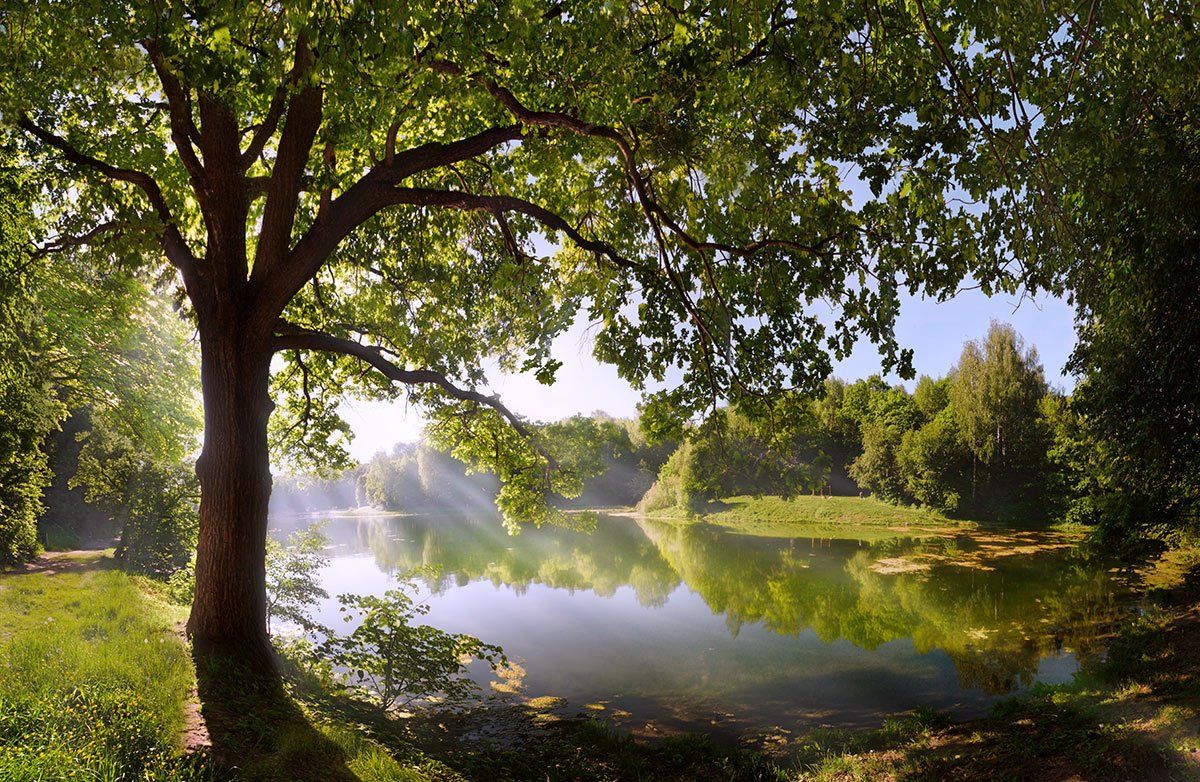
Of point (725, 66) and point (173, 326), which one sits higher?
point (173, 326)

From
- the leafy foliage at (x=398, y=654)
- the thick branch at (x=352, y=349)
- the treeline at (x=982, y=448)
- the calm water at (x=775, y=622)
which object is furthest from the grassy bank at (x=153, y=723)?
the treeline at (x=982, y=448)

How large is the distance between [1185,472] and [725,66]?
1161 centimetres

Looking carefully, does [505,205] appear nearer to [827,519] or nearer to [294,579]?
[294,579]

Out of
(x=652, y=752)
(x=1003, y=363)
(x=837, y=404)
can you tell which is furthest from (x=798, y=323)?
(x=837, y=404)

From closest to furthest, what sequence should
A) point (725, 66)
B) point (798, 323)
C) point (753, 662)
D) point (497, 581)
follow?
point (725, 66), point (798, 323), point (753, 662), point (497, 581)

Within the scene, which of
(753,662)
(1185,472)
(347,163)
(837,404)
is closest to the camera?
(347,163)

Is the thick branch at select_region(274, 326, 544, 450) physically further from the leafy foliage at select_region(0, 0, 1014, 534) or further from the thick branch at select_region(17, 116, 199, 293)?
the thick branch at select_region(17, 116, 199, 293)

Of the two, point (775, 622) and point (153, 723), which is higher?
point (153, 723)

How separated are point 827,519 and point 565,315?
1494 inches

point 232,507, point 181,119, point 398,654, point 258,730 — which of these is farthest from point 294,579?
point 181,119

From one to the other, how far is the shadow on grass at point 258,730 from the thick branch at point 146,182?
4339 mm

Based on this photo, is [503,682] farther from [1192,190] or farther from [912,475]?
[912,475]

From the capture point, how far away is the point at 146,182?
663 centimetres

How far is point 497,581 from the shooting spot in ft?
71.8
